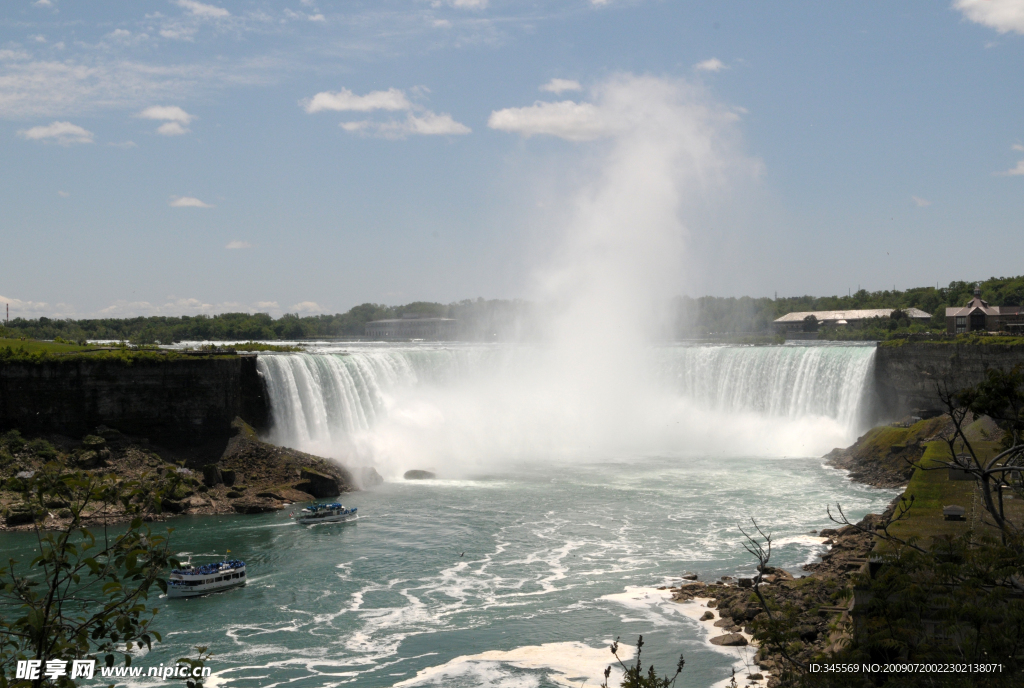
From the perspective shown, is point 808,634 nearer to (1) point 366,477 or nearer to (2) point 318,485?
(2) point 318,485

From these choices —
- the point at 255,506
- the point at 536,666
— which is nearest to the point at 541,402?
the point at 255,506

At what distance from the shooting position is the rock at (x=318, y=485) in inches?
1345

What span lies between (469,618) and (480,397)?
3121cm

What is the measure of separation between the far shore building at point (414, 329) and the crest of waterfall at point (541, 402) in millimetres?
45212

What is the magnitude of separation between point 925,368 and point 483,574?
26.8 meters

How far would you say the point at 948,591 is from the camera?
9.86m

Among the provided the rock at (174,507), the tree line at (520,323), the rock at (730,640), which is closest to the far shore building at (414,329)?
the tree line at (520,323)

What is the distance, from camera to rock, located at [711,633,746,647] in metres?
17.6

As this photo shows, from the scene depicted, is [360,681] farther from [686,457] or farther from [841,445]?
[841,445]

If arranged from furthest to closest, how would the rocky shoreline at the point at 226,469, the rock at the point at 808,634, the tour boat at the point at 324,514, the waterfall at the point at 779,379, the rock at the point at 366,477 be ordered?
1. the waterfall at the point at 779,379
2. the rock at the point at 366,477
3. the rocky shoreline at the point at 226,469
4. the tour boat at the point at 324,514
5. the rock at the point at 808,634

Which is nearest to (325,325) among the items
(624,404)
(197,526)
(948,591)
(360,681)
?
(624,404)

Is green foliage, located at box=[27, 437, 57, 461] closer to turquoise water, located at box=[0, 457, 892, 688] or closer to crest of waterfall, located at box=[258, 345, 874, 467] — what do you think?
turquoise water, located at box=[0, 457, 892, 688]

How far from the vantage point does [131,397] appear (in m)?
37.1

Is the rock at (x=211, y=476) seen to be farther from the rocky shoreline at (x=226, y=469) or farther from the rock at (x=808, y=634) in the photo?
the rock at (x=808, y=634)
